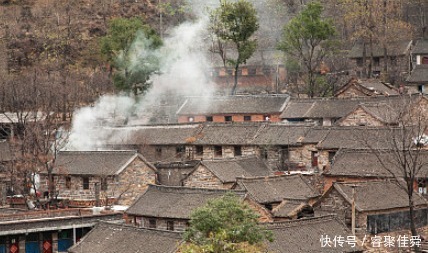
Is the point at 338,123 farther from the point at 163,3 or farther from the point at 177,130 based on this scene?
the point at 163,3

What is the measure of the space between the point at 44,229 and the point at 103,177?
9.50 m

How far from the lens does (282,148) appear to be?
57031 millimetres

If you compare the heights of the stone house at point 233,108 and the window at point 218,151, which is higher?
the stone house at point 233,108

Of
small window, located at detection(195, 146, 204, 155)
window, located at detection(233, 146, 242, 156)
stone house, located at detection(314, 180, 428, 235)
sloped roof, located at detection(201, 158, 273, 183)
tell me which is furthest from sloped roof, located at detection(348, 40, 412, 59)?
stone house, located at detection(314, 180, 428, 235)

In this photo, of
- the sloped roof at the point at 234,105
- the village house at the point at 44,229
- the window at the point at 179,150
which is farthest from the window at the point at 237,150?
the village house at the point at 44,229

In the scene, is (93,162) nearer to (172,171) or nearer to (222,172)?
(172,171)

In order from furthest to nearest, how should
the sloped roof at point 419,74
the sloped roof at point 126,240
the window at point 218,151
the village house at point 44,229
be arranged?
the sloped roof at point 419,74, the window at point 218,151, the village house at point 44,229, the sloped roof at point 126,240

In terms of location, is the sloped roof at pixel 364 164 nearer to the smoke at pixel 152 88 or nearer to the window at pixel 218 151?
the window at pixel 218 151

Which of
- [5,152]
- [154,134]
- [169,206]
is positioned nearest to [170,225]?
[169,206]

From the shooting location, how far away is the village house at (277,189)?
44.4 metres

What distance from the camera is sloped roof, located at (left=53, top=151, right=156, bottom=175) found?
176ft

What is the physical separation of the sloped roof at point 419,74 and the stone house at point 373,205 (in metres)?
23.7

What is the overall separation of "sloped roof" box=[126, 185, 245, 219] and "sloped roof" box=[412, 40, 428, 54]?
34.6 meters

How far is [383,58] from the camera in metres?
75.0
